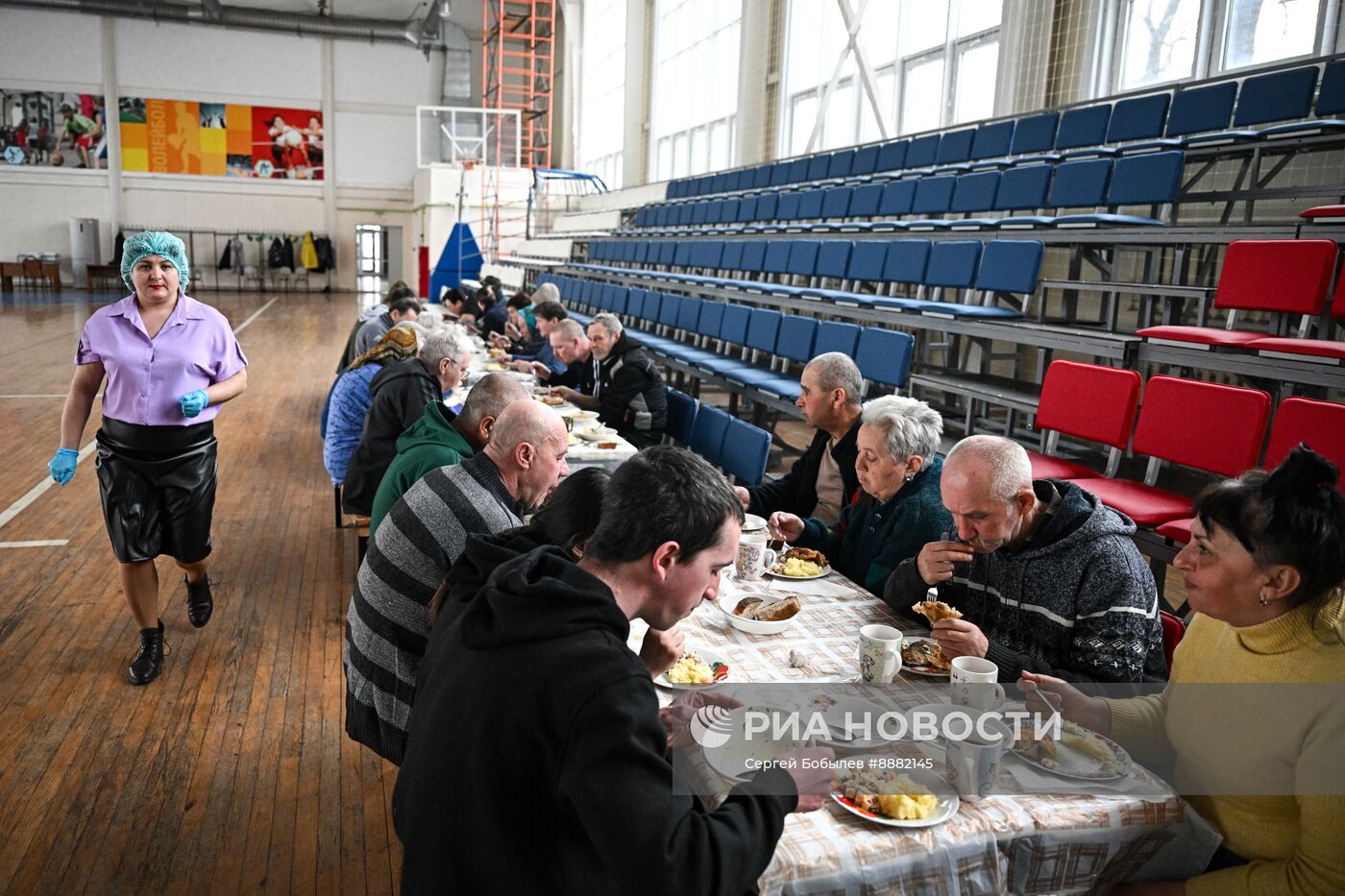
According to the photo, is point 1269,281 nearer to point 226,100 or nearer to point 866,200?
point 866,200

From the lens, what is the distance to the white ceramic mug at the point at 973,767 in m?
1.38

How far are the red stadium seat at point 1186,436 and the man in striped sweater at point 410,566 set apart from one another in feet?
7.16

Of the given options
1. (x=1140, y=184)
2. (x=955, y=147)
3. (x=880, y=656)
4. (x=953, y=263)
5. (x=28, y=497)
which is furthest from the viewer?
(x=955, y=147)

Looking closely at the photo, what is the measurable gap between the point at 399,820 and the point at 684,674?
0.66 meters

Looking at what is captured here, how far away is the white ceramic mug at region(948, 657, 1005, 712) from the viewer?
5.24ft

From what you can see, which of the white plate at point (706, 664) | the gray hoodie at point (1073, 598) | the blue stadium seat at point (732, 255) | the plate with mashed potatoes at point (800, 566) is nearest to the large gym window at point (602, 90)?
the blue stadium seat at point (732, 255)

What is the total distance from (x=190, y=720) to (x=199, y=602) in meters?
0.75

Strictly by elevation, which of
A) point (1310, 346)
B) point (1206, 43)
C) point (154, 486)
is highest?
point (1206, 43)

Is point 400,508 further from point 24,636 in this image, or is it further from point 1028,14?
point 1028,14

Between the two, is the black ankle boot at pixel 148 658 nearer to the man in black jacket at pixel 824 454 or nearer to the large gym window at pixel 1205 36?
the man in black jacket at pixel 824 454

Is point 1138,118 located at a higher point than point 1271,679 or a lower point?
higher

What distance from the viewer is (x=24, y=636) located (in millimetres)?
3566

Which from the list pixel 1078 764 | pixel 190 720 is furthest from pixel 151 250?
pixel 1078 764

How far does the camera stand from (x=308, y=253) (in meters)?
23.5
